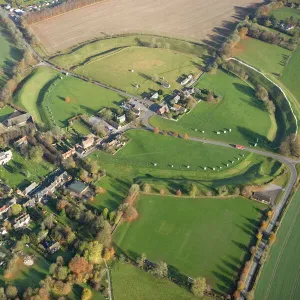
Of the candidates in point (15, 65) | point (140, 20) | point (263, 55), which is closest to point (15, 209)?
point (15, 65)

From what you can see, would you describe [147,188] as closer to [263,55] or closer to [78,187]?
[78,187]

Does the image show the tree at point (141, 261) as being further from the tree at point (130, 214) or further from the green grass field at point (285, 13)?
the green grass field at point (285, 13)

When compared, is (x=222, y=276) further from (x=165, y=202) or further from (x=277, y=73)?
(x=277, y=73)

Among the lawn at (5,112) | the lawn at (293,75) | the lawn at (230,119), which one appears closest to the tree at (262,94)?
the lawn at (230,119)

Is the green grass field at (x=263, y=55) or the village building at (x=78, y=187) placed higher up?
the village building at (x=78, y=187)

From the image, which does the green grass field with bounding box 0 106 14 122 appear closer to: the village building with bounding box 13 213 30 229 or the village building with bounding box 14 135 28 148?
the village building with bounding box 14 135 28 148

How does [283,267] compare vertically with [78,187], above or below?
below
